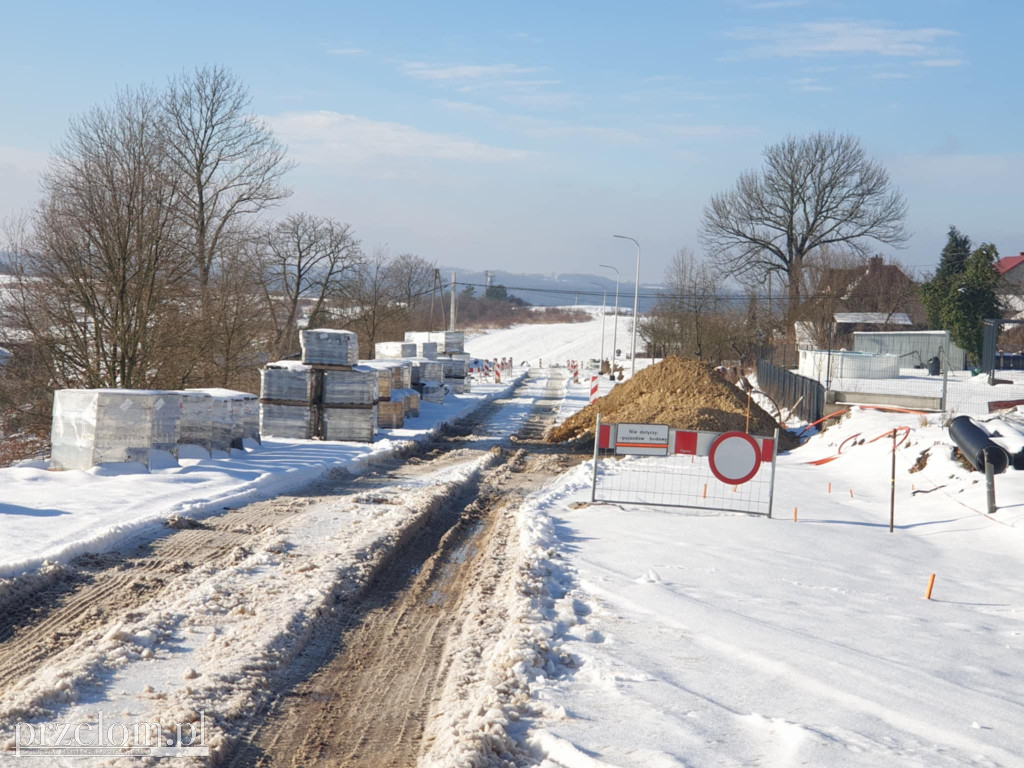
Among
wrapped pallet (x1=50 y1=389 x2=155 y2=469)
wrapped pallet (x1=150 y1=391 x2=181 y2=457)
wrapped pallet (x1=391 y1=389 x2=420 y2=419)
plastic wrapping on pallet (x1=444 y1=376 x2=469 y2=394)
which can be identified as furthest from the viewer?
plastic wrapping on pallet (x1=444 y1=376 x2=469 y2=394)

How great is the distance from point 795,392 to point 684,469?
42.7 ft

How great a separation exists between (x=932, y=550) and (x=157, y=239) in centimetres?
1814

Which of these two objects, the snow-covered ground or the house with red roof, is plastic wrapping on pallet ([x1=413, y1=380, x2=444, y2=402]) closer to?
the snow-covered ground

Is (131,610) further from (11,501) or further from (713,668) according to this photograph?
(11,501)

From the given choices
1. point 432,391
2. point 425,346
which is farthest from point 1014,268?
point 432,391

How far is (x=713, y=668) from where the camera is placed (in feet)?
20.0

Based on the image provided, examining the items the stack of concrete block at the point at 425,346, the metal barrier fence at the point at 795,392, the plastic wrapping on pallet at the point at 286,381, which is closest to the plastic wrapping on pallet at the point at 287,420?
the plastic wrapping on pallet at the point at 286,381

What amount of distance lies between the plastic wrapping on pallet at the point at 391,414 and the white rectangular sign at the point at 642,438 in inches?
525

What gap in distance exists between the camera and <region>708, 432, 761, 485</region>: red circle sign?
11719 millimetres

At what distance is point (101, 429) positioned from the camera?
540 inches

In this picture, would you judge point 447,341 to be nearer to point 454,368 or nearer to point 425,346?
point 454,368

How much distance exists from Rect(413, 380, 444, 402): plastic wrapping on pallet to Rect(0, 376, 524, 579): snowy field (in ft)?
46.6

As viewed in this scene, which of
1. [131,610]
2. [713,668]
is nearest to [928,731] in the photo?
[713,668]

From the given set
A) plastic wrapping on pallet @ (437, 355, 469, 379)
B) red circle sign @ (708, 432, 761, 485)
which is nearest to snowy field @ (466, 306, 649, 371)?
plastic wrapping on pallet @ (437, 355, 469, 379)
